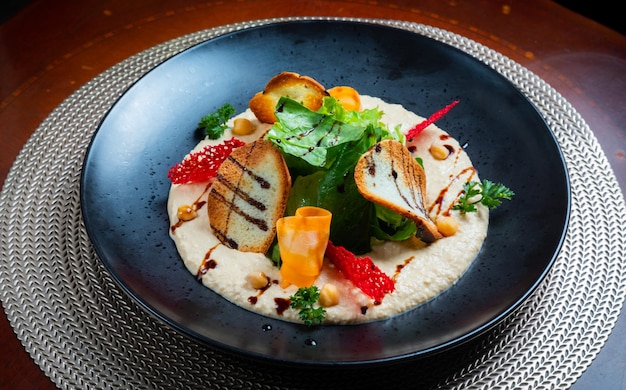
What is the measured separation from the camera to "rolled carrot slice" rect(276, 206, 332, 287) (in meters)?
3.13

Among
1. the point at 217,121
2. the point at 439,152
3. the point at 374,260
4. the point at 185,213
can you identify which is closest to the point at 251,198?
the point at 185,213

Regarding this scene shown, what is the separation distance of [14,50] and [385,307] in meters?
3.23

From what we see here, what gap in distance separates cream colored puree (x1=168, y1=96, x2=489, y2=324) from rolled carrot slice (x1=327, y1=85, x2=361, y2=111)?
0.62 metres

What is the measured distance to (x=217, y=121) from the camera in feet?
13.4

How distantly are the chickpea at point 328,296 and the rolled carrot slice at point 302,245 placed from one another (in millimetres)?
119

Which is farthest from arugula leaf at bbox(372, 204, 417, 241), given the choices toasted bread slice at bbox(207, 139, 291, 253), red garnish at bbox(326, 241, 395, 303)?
toasted bread slice at bbox(207, 139, 291, 253)

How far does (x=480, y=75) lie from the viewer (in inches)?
168

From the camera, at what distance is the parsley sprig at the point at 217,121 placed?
13.4 feet

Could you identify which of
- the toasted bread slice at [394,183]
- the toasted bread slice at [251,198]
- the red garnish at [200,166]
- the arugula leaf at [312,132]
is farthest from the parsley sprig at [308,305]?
the red garnish at [200,166]

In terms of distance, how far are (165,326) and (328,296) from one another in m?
0.76

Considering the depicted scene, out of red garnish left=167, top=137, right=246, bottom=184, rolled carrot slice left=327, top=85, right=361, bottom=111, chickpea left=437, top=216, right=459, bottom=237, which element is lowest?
chickpea left=437, top=216, right=459, bottom=237

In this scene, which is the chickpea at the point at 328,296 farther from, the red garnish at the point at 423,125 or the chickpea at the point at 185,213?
the red garnish at the point at 423,125

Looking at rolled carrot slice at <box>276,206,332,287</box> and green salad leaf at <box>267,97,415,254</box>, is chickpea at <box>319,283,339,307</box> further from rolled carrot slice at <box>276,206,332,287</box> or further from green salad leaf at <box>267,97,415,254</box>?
green salad leaf at <box>267,97,415,254</box>

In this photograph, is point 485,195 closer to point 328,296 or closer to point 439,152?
point 439,152
